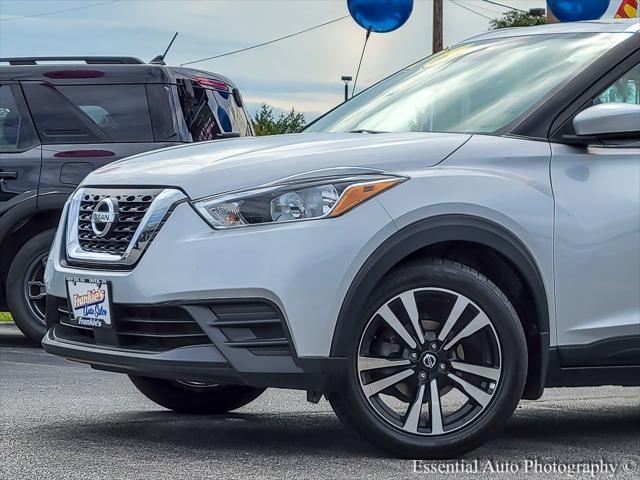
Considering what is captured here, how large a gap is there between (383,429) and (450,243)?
78 centimetres

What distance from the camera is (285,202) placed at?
15.6 ft

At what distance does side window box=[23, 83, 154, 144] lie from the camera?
964cm

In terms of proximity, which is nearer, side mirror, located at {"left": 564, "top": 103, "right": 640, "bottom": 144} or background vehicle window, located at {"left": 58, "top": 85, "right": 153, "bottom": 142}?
side mirror, located at {"left": 564, "top": 103, "right": 640, "bottom": 144}

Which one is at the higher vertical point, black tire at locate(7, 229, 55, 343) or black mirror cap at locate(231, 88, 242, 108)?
black mirror cap at locate(231, 88, 242, 108)

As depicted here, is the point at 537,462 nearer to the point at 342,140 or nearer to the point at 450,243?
the point at 450,243

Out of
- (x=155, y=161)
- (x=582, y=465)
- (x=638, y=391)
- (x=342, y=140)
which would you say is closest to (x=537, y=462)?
(x=582, y=465)

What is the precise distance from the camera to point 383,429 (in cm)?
486

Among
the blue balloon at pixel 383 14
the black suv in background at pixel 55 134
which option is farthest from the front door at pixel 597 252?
the blue balloon at pixel 383 14

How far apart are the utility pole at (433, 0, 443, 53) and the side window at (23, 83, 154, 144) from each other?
1906cm

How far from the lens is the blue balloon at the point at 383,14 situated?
41.6 ft

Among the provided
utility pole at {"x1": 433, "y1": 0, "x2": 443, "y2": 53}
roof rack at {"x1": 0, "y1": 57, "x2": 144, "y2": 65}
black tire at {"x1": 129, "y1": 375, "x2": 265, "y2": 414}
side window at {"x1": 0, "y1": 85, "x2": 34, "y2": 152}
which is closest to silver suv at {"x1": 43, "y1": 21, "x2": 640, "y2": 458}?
black tire at {"x1": 129, "y1": 375, "x2": 265, "y2": 414}

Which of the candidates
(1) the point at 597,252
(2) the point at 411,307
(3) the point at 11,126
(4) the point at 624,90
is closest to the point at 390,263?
(2) the point at 411,307

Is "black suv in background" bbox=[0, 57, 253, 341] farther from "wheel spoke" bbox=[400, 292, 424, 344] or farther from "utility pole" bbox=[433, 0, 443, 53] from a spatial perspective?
"utility pole" bbox=[433, 0, 443, 53]

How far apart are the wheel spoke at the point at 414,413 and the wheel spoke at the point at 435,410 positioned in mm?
40
